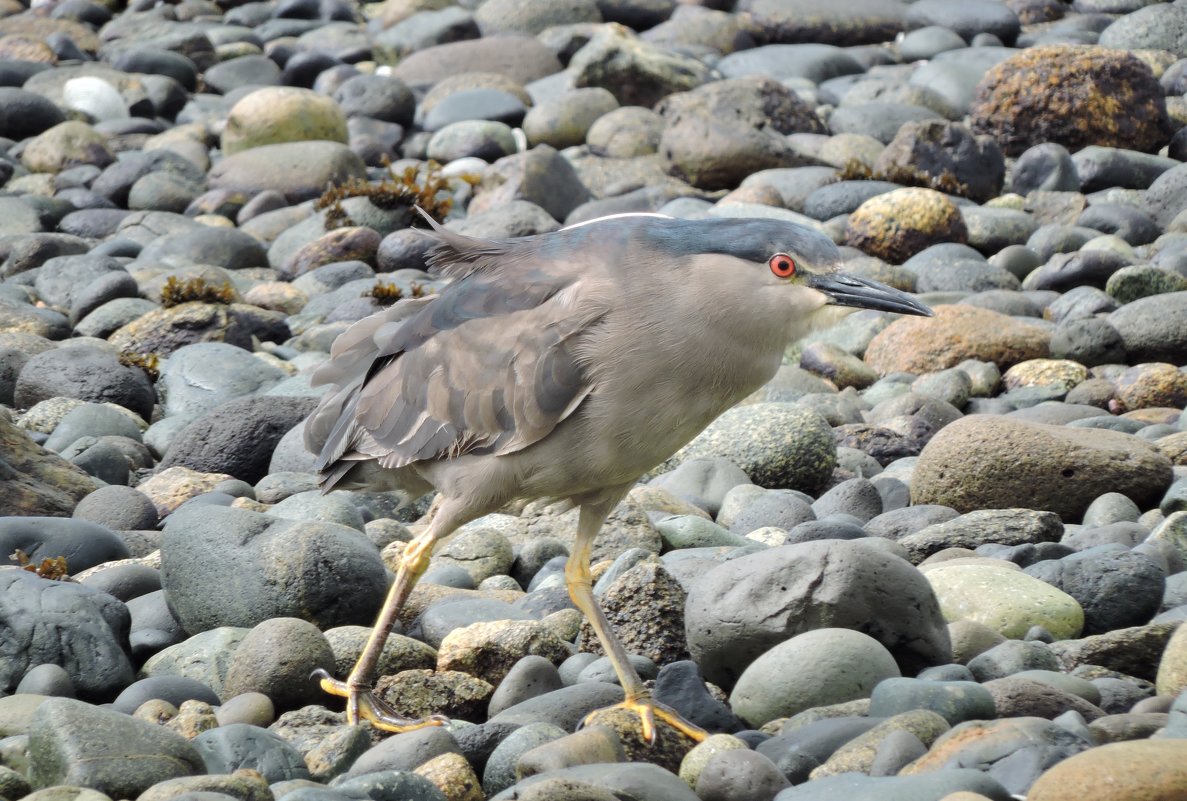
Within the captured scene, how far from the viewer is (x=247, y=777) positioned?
151 inches

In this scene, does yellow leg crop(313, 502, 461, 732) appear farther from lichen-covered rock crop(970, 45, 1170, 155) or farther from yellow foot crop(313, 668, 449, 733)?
lichen-covered rock crop(970, 45, 1170, 155)

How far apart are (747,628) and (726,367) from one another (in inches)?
38.0

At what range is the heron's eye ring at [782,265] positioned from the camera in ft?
14.3

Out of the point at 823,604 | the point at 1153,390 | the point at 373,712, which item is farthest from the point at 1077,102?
the point at 373,712

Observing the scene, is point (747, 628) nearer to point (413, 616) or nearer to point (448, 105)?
point (413, 616)

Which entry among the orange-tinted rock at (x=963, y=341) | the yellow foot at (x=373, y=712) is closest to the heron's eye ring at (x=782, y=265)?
the yellow foot at (x=373, y=712)

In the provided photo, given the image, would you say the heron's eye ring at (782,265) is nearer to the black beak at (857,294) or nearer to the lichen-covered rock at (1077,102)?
the black beak at (857,294)

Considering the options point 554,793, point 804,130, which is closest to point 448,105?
point 804,130

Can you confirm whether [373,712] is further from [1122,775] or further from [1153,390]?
[1153,390]

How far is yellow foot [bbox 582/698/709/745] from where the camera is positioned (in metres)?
4.40

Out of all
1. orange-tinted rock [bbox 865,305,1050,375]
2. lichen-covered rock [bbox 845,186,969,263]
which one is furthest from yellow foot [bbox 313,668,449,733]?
lichen-covered rock [bbox 845,186,969,263]

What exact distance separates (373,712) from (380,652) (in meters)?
0.20

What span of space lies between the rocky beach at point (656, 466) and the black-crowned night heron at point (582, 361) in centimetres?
45

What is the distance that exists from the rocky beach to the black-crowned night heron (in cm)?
45
